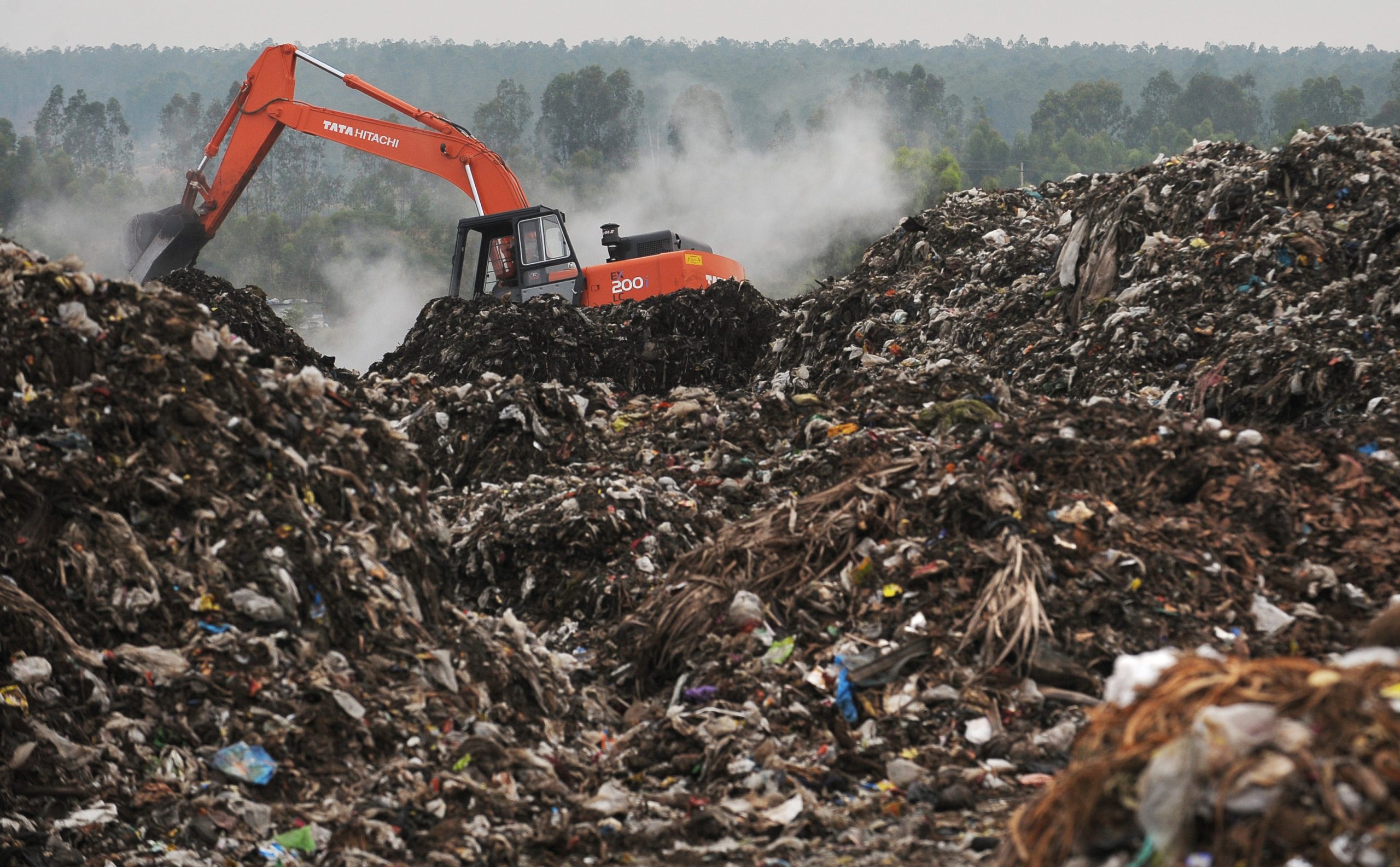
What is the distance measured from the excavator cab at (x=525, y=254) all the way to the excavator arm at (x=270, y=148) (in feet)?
2.87

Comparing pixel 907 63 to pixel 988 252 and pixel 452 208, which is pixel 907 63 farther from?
pixel 988 252

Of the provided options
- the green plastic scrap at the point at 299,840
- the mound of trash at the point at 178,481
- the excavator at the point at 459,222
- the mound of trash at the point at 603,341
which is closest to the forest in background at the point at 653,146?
the excavator at the point at 459,222

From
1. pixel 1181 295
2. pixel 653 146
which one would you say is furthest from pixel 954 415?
pixel 653 146

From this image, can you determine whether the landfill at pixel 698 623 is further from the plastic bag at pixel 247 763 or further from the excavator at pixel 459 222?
the excavator at pixel 459 222

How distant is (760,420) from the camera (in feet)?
22.9

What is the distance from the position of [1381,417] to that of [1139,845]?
4.19 metres

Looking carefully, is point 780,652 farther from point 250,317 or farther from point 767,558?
point 250,317

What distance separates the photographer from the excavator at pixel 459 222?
11.6 m

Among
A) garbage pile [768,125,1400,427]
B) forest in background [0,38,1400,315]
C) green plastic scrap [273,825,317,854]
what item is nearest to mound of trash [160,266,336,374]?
garbage pile [768,125,1400,427]

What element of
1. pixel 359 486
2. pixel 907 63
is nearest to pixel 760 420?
pixel 359 486

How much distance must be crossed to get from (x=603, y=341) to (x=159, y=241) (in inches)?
208

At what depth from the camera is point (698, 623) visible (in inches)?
180

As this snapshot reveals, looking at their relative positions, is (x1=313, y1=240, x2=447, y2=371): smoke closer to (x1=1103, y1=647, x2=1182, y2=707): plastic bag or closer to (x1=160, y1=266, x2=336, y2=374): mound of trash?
(x1=160, y1=266, x2=336, y2=374): mound of trash

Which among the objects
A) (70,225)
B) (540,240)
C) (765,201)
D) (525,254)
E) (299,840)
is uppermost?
(540,240)
